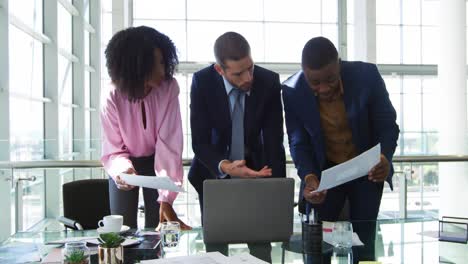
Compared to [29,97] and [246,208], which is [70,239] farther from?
[29,97]

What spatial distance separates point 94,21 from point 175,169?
30.0 feet

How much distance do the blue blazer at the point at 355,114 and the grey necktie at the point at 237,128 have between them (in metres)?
0.23

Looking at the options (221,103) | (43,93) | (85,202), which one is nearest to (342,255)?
(221,103)

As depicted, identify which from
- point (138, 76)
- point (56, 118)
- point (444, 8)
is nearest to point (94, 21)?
point (56, 118)

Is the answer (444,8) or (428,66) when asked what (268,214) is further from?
(428,66)

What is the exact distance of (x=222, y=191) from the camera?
5.32ft

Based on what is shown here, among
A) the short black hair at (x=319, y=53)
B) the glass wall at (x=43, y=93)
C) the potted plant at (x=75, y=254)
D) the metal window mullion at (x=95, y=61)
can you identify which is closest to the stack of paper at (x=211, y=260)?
the potted plant at (x=75, y=254)

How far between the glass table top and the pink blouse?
377 mm

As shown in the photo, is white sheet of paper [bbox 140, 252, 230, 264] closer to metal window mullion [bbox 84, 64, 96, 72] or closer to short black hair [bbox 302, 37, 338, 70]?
short black hair [bbox 302, 37, 338, 70]

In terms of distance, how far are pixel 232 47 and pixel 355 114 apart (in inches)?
24.5

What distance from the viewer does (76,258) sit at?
51.9 inches

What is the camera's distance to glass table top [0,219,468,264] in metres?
1.52

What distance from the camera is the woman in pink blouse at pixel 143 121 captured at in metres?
2.11

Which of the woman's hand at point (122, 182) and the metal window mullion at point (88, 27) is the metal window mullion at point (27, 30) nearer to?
the metal window mullion at point (88, 27)
